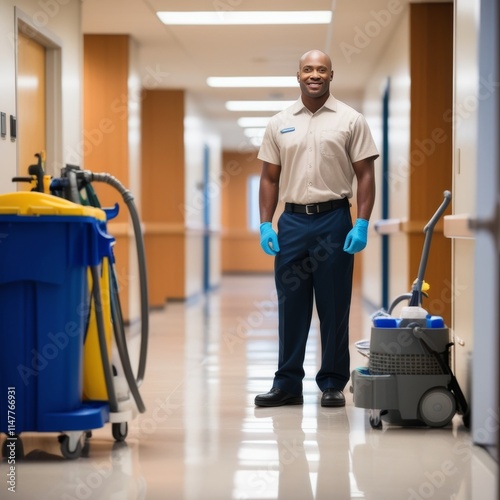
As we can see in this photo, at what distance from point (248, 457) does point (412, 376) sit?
30.9 inches

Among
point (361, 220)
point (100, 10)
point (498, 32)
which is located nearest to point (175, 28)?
point (100, 10)

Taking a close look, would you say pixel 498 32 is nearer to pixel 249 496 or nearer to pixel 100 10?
pixel 249 496

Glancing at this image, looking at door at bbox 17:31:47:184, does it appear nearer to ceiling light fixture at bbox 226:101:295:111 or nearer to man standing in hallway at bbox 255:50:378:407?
man standing in hallway at bbox 255:50:378:407

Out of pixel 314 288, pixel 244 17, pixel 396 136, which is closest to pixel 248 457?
pixel 314 288

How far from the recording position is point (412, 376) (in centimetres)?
342

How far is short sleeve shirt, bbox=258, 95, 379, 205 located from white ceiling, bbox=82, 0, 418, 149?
280 cm

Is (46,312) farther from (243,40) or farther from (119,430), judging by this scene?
(243,40)

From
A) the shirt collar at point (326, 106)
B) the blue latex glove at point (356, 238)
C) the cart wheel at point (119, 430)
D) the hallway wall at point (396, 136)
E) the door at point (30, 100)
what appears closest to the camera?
the cart wheel at point (119, 430)

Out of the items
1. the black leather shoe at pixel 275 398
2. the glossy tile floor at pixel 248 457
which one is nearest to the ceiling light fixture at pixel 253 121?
the glossy tile floor at pixel 248 457

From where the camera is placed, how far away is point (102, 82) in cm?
776

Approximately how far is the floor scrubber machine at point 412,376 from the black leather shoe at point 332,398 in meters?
0.42

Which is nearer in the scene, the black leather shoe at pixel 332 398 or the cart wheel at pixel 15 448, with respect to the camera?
the cart wheel at pixel 15 448

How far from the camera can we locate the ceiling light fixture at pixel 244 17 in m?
6.88

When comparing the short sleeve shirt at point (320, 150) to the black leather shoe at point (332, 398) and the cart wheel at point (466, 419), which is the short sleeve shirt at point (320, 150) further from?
the cart wheel at point (466, 419)
